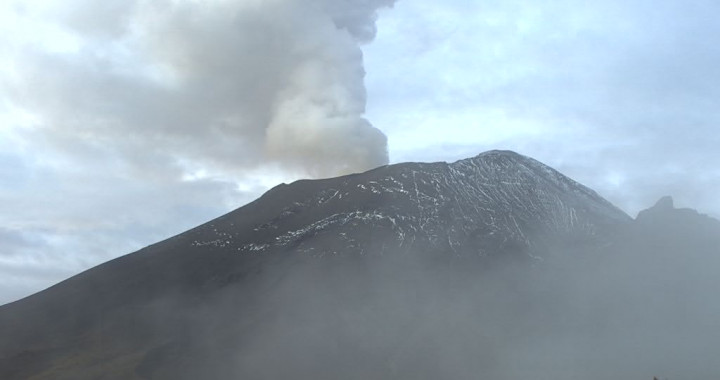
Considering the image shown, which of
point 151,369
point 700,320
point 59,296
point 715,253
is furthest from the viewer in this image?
point 715,253

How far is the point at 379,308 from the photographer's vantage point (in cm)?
16575

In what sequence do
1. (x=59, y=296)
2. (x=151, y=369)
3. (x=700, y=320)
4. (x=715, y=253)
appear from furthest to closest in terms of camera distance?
(x=715, y=253) → (x=59, y=296) → (x=700, y=320) → (x=151, y=369)

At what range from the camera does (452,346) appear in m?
146

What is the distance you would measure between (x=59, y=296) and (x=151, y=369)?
41.6 meters

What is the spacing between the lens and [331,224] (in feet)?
647

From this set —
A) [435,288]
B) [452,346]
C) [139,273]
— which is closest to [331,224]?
[435,288]

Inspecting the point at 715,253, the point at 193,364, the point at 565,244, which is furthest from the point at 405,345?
the point at 715,253

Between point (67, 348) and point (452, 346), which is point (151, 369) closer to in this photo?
point (67, 348)

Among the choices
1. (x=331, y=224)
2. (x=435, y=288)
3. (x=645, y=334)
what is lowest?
(x=645, y=334)

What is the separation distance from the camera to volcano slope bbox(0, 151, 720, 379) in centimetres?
14212

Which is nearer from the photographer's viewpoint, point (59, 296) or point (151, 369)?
point (151, 369)

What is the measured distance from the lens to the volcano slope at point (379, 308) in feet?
466

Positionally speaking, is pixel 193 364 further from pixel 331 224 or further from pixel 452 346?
pixel 331 224

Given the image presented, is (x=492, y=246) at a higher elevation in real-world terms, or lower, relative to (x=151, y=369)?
higher
